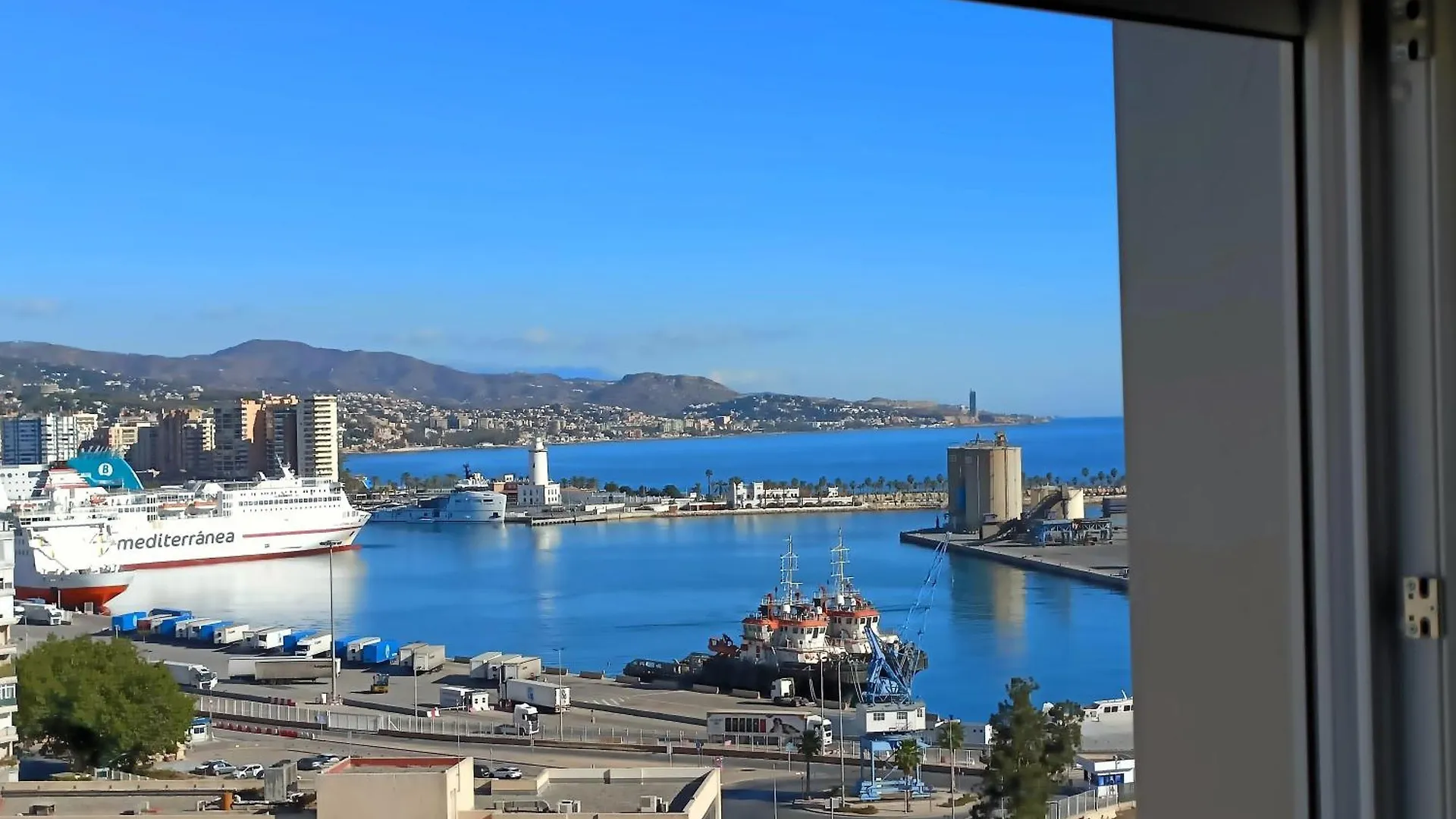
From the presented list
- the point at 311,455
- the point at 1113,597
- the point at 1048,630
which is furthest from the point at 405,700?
the point at 311,455

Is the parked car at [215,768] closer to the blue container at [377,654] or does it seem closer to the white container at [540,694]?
the white container at [540,694]

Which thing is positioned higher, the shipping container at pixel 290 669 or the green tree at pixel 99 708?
the green tree at pixel 99 708

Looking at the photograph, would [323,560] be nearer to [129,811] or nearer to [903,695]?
[903,695]

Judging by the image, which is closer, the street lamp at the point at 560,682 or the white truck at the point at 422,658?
the street lamp at the point at 560,682

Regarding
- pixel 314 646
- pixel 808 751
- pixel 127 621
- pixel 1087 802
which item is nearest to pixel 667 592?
pixel 314 646

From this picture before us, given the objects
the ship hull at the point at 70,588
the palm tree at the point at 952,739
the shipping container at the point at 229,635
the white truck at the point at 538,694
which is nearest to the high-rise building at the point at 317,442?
the ship hull at the point at 70,588

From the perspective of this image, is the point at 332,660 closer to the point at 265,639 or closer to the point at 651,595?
the point at 265,639
